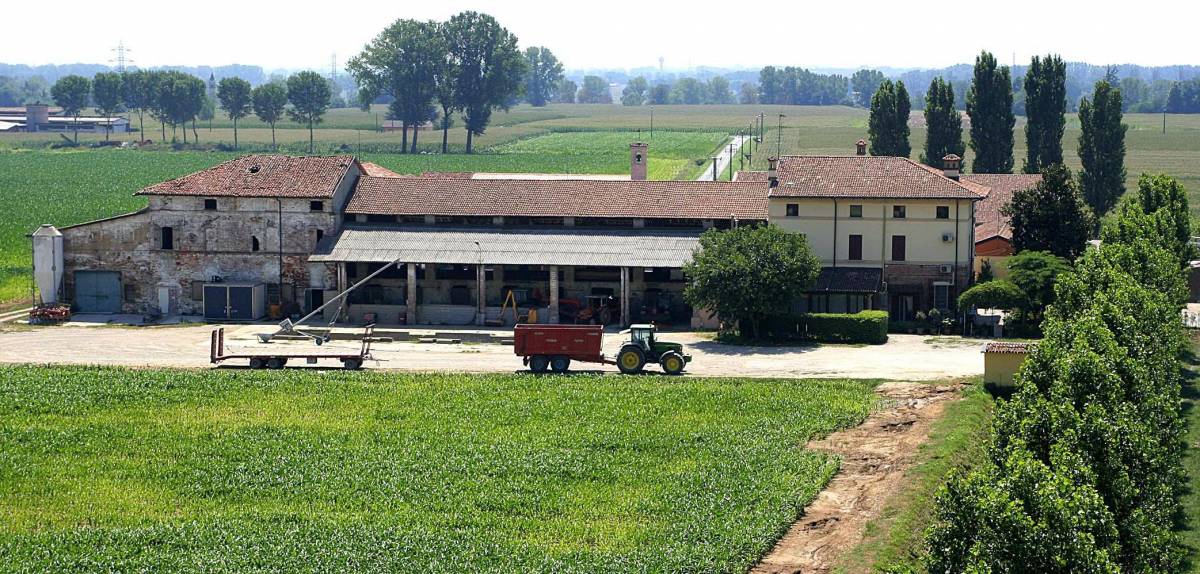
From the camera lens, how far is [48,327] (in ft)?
231

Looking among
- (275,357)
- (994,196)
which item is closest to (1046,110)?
(994,196)

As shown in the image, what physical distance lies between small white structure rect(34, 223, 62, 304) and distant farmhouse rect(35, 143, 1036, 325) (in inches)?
4.1

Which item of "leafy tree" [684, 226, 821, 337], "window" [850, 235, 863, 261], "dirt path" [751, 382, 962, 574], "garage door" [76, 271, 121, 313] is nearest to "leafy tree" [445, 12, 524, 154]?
"garage door" [76, 271, 121, 313]

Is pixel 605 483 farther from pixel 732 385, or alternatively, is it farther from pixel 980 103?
pixel 980 103

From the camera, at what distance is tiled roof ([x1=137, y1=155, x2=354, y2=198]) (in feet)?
240

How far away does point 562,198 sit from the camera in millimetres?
74500

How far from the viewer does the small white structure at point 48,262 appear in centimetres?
7275

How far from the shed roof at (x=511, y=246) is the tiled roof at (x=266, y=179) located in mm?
2749

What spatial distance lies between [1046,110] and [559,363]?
5145 centimetres

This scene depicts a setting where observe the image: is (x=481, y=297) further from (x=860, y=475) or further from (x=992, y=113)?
(x=992, y=113)

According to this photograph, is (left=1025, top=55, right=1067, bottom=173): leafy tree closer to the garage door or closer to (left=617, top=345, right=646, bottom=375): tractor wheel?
(left=617, top=345, right=646, bottom=375): tractor wheel

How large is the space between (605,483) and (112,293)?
39.6 meters

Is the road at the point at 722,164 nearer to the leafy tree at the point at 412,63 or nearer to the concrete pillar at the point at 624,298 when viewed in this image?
the leafy tree at the point at 412,63

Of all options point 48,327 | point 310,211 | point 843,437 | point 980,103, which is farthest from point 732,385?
point 980,103
